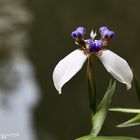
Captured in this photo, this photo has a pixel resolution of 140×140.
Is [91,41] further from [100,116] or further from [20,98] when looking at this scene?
[20,98]

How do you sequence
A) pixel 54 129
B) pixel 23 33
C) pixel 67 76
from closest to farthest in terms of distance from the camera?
pixel 67 76 < pixel 54 129 < pixel 23 33

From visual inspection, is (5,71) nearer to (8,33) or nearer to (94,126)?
(8,33)

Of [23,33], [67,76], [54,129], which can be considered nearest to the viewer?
[67,76]

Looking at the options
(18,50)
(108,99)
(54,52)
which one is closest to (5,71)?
(18,50)

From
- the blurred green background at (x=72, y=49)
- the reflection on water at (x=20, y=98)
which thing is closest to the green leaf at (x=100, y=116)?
the reflection on water at (x=20, y=98)

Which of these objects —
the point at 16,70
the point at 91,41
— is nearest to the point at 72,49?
the point at 16,70

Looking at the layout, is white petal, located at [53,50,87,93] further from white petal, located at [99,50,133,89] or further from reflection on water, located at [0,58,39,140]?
reflection on water, located at [0,58,39,140]

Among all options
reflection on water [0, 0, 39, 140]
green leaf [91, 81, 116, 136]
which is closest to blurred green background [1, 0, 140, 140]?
reflection on water [0, 0, 39, 140]
